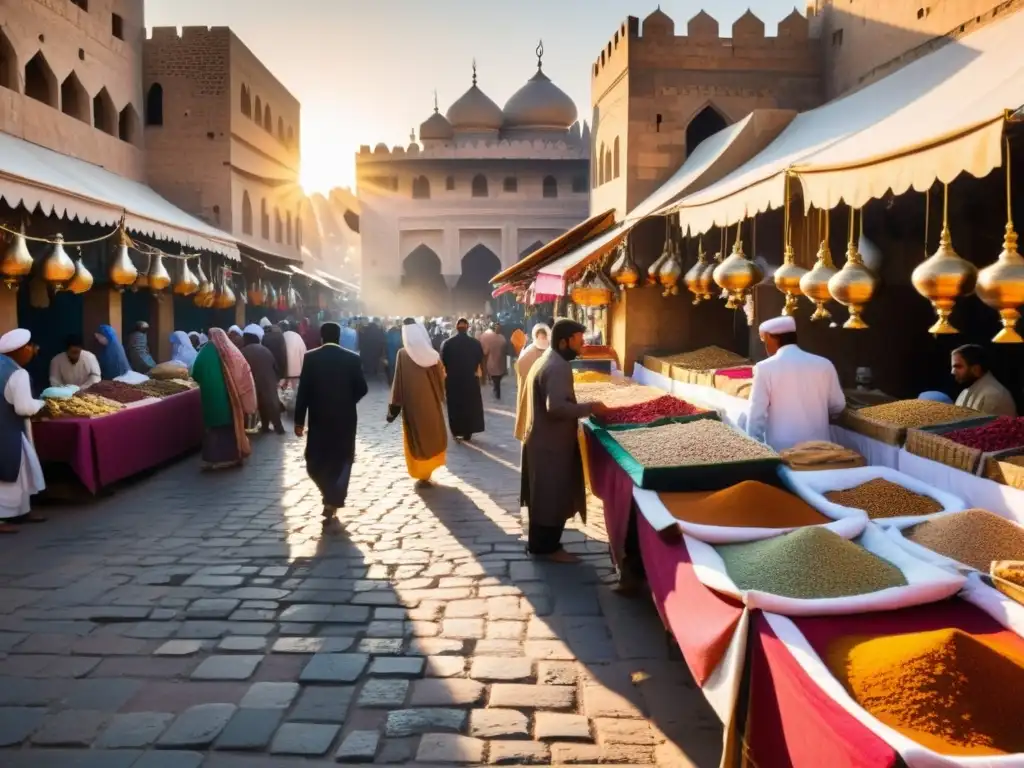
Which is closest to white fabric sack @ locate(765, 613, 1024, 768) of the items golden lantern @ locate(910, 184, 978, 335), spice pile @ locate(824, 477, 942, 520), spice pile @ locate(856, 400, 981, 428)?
spice pile @ locate(824, 477, 942, 520)

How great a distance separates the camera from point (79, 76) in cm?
1420

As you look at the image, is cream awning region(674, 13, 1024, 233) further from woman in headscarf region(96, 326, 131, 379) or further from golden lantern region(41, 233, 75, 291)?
woman in headscarf region(96, 326, 131, 379)

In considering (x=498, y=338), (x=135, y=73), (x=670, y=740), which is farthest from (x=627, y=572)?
(x=135, y=73)

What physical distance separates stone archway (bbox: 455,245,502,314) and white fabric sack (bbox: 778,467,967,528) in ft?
97.5

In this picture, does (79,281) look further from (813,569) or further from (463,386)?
(813,569)

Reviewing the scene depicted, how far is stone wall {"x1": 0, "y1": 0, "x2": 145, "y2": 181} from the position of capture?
1200cm

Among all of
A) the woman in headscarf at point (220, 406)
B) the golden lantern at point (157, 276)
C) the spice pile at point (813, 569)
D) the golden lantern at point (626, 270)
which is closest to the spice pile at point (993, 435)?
the spice pile at point (813, 569)

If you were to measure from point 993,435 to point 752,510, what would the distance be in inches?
56.5

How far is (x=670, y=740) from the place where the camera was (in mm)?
3225

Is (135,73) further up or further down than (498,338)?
further up

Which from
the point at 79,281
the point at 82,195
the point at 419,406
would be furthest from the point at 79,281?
the point at 419,406

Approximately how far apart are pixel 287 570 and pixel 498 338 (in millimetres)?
10050

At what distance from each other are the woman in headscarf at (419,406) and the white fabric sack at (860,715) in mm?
5644

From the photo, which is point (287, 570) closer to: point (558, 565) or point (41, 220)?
point (558, 565)
